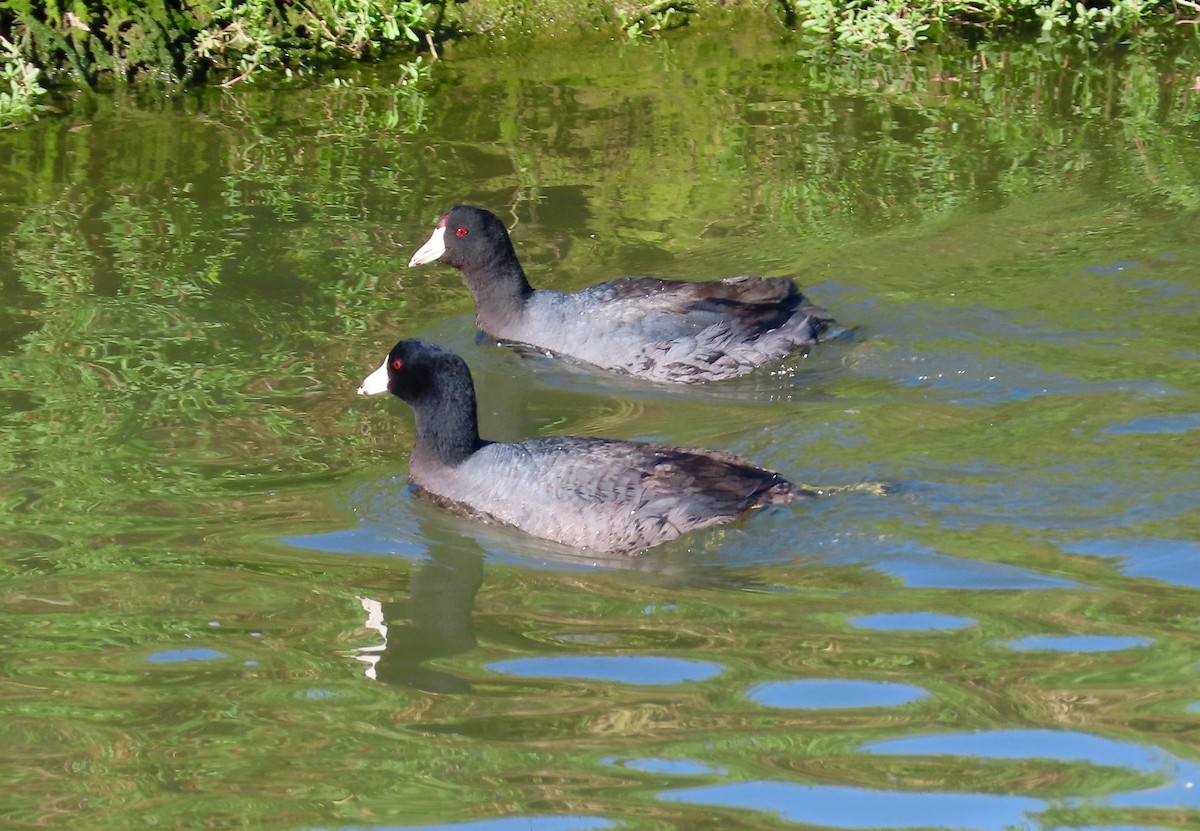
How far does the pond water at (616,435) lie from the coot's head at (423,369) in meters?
0.45

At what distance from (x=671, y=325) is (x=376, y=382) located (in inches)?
77.6

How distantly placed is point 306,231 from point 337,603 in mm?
4404

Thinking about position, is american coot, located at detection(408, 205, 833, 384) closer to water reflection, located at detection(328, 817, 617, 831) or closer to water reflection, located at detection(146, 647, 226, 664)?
water reflection, located at detection(146, 647, 226, 664)

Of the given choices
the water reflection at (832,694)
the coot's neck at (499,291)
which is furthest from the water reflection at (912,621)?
the coot's neck at (499,291)

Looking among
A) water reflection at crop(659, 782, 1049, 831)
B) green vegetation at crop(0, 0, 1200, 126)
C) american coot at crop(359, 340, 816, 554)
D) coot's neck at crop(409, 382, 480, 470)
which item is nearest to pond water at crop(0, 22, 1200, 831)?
water reflection at crop(659, 782, 1049, 831)

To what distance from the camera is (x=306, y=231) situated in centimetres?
1002

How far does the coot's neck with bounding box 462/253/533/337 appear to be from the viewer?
30.2 ft

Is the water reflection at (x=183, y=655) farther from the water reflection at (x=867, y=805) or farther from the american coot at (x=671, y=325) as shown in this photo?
the american coot at (x=671, y=325)

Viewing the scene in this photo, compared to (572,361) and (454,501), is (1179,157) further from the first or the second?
(454,501)

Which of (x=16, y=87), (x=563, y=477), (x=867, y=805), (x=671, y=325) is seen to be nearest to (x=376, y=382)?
(x=563, y=477)

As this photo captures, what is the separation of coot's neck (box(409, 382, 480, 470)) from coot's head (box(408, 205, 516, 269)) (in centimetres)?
226

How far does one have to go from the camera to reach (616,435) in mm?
7785

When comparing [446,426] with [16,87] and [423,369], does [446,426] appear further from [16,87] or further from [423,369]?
[16,87]

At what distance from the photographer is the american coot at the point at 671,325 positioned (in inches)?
339
